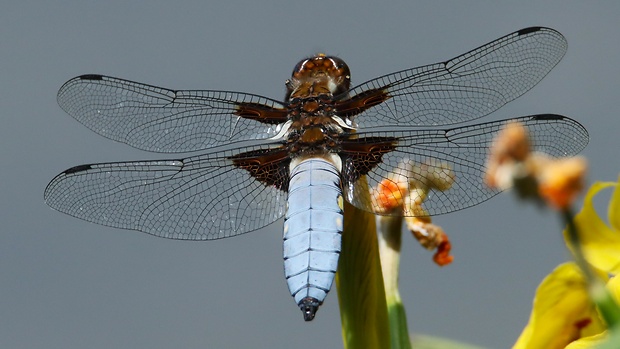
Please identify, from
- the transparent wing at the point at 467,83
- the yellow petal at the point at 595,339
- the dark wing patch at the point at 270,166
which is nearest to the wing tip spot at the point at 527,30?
the transparent wing at the point at 467,83

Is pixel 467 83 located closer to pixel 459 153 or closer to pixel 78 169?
pixel 459 153

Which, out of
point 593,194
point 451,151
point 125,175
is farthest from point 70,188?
point 593,194

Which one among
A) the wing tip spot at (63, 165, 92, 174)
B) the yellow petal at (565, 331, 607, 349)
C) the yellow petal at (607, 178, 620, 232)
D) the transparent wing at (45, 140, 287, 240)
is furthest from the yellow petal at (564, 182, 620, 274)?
the wing tip spot at (63, 165, 92, 174)

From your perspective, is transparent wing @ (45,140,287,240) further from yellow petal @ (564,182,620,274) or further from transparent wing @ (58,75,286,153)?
yellow petal @ (564,182,620,274)

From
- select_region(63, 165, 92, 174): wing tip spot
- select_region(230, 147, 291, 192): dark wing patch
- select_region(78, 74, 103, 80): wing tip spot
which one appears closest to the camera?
select_region(230, 147, 291, 192): dark wing patch

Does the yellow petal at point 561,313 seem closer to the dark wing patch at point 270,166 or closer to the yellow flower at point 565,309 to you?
the yellow flower at point 565,309

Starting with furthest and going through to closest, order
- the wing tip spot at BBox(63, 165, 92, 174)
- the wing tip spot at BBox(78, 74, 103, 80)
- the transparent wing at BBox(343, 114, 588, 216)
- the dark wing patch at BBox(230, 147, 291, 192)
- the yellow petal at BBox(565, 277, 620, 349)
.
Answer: the wing tip spot at BBox(78, 74, 103, 80)
the wing tip spot at BBox(63, 165, 92, 174)
the dark wing patch at BBox(230, 147, 291, 192)
the transparent wing at BBox(343, 114, 588, 216)
the yellow petal at BBox(565, 277, 620, 349)

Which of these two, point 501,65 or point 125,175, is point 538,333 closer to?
point 501,65
